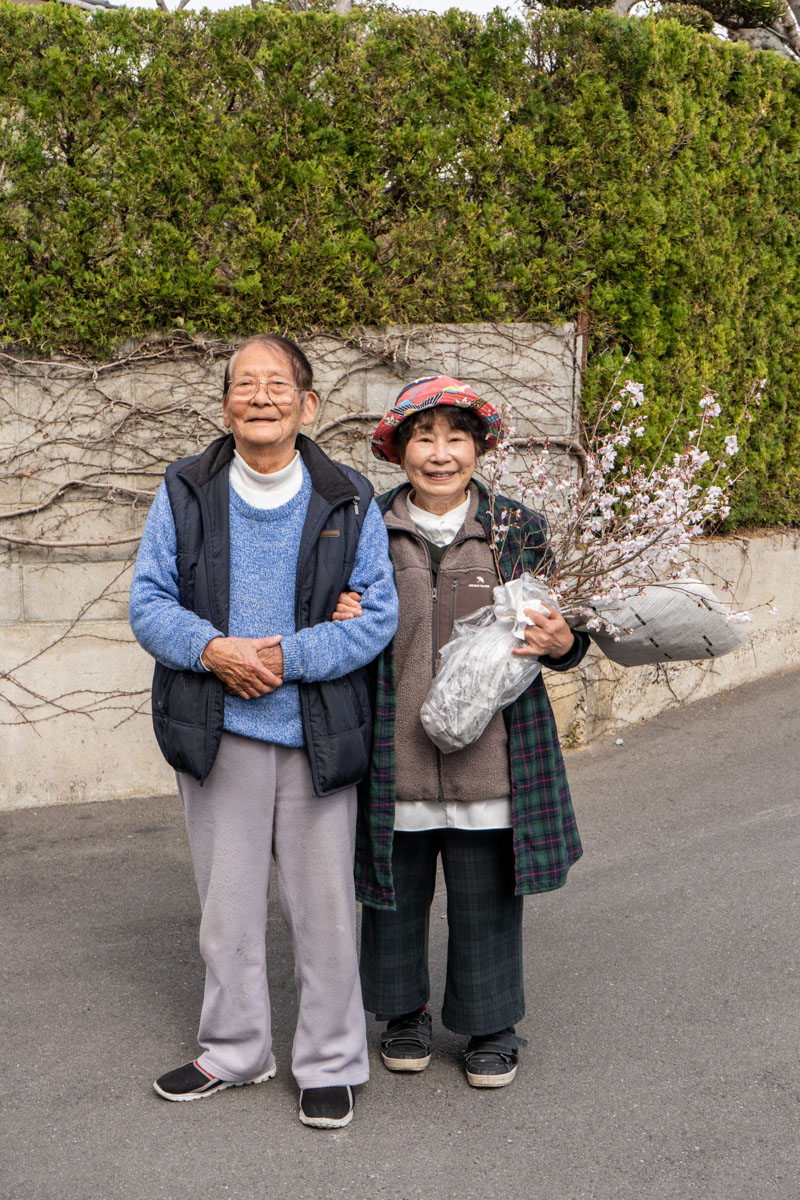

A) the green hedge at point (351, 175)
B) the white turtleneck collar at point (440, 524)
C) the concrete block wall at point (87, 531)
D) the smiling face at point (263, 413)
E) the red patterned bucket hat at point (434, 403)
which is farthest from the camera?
the concrete block wall at point (87, 531)

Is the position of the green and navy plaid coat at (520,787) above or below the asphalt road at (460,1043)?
above

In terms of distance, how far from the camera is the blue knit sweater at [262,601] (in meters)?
2.78

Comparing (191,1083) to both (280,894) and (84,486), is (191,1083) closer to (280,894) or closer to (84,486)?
(280,894)

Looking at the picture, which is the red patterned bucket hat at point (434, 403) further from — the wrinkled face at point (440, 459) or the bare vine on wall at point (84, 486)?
the bare vine on wall at point (84, 486)

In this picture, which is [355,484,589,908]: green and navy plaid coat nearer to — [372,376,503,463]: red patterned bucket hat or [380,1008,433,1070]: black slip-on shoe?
[372,376,503,463]: red patterned bucket hat

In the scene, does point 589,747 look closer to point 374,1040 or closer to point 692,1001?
point 692,1001

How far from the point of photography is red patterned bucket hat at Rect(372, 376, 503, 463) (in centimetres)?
289

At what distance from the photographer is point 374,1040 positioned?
329 cm

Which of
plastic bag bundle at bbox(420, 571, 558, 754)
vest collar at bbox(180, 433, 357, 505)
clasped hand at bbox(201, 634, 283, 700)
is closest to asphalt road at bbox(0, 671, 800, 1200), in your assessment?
plastic bag bundle at bbox(420, 571, 558, 754)

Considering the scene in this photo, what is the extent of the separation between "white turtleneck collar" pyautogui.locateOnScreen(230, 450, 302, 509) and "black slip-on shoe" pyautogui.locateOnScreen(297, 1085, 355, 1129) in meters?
1.47

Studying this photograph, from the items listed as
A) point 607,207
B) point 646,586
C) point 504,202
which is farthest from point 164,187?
point 646,586

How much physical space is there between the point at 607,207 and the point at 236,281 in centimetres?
180

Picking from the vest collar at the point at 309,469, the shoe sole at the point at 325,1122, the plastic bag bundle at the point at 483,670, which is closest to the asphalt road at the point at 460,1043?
the shoe sole at the point at 325,1122

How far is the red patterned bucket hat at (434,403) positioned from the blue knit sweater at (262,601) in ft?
1.09
